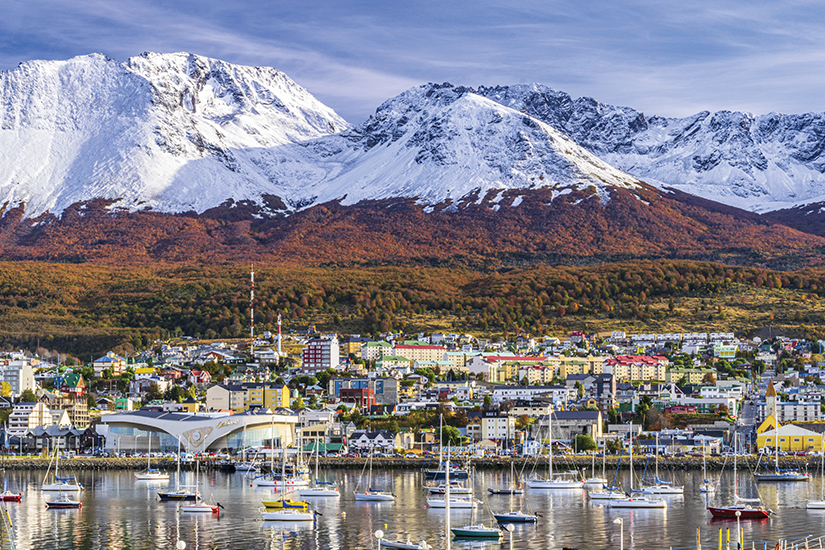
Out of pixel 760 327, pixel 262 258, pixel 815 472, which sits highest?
→ pixel 262 258

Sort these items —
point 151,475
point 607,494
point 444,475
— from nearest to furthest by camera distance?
point 607,494, point 444,475, point 151,475

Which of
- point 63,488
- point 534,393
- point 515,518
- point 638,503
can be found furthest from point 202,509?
point 534,393

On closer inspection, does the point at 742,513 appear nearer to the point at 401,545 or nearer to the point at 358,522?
the point at 358,522

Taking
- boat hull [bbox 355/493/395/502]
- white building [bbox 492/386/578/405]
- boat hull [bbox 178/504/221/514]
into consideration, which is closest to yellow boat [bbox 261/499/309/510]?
boat hull [bbox 178/504/221/514]

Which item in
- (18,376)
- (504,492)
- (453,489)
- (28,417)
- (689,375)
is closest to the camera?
(453,489)

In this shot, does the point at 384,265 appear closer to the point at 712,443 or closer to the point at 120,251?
the point at 120,251

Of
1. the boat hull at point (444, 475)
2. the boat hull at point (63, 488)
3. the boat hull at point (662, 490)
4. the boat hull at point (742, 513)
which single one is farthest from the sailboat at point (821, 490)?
the boat hull at point (63, 488)

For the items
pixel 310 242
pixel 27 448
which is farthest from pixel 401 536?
pixel 310 242
